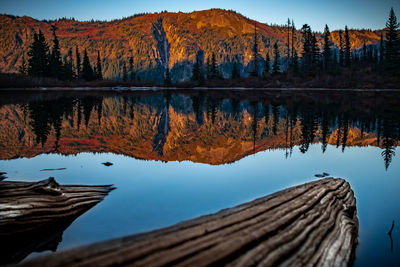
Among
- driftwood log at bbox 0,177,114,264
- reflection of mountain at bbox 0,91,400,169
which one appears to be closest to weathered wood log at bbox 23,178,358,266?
driftwood log at bbox 0,177,114,264

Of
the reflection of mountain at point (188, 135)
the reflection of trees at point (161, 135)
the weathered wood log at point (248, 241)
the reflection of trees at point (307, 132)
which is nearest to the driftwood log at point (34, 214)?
the weathered wood log at point (248, 241)

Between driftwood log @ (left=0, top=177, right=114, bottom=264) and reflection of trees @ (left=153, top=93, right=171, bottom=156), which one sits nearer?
driftwood log @ (left=0, top=177, right=114, bottom=264)

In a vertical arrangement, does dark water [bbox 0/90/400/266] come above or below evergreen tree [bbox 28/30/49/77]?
below

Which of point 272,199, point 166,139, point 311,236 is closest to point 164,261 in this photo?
point 311,236

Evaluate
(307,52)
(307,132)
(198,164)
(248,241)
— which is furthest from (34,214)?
(307,52)

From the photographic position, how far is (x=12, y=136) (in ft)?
52.4

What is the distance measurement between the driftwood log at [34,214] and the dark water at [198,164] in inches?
9.0

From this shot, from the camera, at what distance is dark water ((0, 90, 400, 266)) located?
6021 mm

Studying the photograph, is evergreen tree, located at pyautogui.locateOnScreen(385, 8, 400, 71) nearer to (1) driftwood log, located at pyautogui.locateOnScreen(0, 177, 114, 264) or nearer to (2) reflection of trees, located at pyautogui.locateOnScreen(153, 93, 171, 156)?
(2) reflection of trees, located at pyautogui.locateOnScreen(153, 93, 171, 156)

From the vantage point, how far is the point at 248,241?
3850 millimetres

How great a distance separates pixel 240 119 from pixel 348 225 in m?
18.3

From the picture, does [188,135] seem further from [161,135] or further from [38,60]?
[38,60]

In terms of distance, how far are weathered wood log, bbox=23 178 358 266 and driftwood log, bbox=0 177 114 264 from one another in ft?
6.65

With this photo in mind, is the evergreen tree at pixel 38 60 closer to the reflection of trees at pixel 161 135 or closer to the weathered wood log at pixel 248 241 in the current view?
the reflection of trees at pixel 161 135
